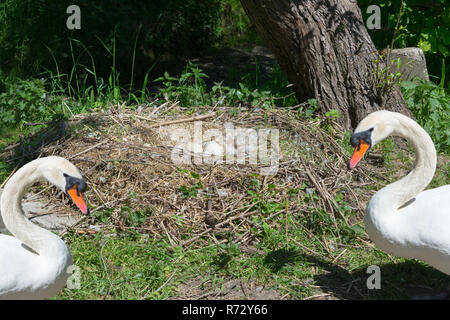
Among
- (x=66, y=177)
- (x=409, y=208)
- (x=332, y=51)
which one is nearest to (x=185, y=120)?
(x=332, y=51)

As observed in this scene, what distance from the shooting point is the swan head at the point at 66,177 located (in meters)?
3.46

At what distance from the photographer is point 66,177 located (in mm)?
3477

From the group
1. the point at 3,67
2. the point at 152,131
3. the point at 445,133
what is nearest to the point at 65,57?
the point at 3,67

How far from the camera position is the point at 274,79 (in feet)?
23.0

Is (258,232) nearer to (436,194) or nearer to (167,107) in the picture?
(436,194)

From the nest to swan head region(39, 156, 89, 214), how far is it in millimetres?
1197

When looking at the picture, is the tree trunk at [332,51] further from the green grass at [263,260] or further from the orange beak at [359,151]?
the orange beak at [359,151]

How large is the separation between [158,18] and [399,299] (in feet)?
20.3

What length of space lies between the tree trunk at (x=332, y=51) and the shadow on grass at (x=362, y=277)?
208cm

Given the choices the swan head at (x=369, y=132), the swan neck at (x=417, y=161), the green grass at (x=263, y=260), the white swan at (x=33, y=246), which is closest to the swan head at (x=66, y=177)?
the white swan at (x=33, y=246)

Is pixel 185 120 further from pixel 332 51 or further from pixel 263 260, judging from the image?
pixel 263 260

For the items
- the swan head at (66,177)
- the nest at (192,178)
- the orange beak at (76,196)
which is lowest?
the nest at (192,178)

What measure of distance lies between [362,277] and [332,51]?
2636 millimetres

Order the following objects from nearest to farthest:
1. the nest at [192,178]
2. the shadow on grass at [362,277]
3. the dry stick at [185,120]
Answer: the shadow on grass at [362,277], the nest at [192,178], the dry stick at [185,120]
